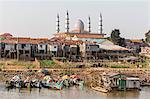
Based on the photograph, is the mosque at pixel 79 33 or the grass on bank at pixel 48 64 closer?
Result: the grass on bank at pixel 48 64

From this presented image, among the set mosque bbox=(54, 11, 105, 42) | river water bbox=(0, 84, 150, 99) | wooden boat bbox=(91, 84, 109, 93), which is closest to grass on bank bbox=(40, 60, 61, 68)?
river water bbox=(0, 84, 150, 99)

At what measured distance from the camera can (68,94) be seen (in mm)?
20875

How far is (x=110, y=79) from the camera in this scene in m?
22.8

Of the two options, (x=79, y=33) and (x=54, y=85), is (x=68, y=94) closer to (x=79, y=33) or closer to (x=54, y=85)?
(x=54, y=85)

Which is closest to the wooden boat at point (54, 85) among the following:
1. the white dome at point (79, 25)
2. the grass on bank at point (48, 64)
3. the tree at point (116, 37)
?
the grass on bank at point (48, 64)

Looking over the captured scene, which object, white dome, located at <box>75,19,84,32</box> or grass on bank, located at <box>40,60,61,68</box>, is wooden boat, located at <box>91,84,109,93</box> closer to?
grass on bank, located at <box>40,60,61,68</box>

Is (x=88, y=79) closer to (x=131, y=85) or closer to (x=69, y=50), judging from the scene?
(x=131, y=85)

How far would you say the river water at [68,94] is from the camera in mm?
19969

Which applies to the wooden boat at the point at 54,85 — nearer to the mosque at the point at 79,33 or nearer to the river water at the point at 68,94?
the river water at the point at 68,94

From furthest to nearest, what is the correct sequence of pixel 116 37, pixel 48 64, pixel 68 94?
pixel 116 37 → pixel 48 64 → pixel 68 94

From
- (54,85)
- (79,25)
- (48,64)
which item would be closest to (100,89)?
(54,85)

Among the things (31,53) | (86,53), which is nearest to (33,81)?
(31,53)

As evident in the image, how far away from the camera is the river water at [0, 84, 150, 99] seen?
20.0 metres

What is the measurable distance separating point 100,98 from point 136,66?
12810 millimetres
